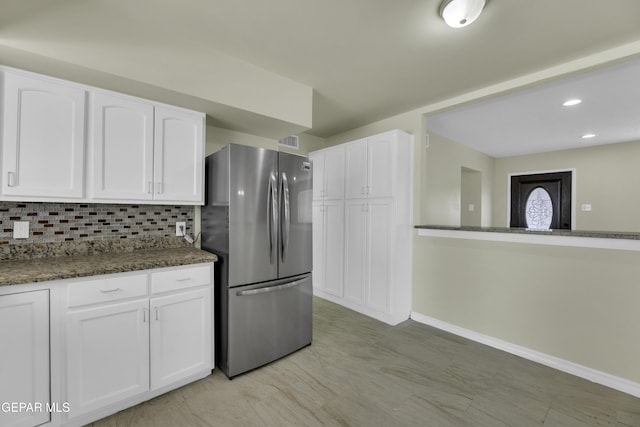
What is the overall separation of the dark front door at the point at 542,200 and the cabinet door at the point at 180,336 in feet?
20.4

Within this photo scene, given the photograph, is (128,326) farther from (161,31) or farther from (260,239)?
(161,31)

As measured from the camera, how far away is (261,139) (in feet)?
9.85

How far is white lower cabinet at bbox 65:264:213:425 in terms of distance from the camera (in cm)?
152

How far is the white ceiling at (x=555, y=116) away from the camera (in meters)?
2.52

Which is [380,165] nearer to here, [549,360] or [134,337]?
[549,360]

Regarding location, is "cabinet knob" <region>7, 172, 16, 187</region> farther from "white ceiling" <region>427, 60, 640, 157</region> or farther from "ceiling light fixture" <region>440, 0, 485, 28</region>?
"white ceiling" <region>427, 60, 640, 157</region>

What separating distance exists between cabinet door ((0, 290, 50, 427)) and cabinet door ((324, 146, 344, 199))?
9.23 feet

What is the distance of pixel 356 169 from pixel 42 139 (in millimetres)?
2720

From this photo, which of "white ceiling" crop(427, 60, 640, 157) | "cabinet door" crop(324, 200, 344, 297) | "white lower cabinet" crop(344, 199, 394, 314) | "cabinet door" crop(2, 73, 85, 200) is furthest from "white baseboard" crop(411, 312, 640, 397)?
"cabinet door" crop(2, 73, 85, 200)

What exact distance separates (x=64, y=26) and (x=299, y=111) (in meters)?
1.59

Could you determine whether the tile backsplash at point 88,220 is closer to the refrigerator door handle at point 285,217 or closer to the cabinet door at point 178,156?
the cabinet door at point 178,156

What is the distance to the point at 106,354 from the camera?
5.23 feet

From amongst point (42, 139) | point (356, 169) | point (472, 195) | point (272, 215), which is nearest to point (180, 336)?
point (272, 215)

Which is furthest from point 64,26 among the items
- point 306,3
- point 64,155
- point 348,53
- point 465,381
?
point 465,381
